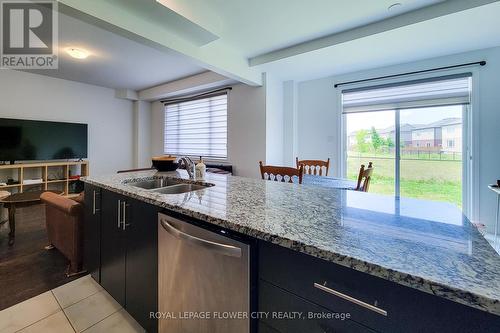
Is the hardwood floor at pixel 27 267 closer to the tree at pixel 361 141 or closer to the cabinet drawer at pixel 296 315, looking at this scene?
the cabinet drawer at pixel 296 315

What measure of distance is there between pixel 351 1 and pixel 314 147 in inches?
91.5

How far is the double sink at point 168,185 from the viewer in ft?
5.82

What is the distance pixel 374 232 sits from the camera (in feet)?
2.55

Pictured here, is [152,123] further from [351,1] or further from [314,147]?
[351,1]

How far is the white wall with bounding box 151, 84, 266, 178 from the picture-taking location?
3.82 meters

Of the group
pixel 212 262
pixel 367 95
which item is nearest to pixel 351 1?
pixel 367 95

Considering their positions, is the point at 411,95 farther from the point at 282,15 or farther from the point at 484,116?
the point at 282,15

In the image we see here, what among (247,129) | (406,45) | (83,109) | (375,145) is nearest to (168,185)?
(247,129)

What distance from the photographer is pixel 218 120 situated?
4574 mm

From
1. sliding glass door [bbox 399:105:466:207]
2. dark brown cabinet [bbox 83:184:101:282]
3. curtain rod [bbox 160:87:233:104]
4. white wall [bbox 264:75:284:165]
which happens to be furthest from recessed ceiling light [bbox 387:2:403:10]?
dark brown cabinet [bbox 83:184:101:282]

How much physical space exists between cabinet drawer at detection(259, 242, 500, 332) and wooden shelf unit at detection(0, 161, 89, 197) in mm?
5096

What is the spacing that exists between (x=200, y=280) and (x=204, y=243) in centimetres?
20

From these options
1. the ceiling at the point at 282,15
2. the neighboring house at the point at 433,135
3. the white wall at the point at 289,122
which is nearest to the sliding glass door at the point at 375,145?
the neighboring house at the point at 433,135

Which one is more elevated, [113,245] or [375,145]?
[375,145]
